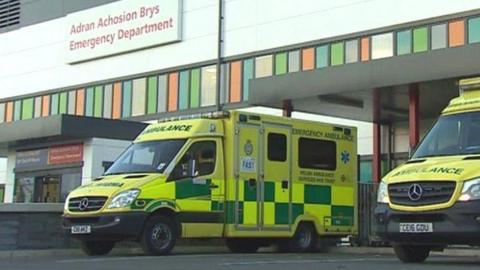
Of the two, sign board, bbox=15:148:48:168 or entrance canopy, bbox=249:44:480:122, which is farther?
sign board, bbox=15:148:48:168

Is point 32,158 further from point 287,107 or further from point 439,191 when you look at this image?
point 439,191

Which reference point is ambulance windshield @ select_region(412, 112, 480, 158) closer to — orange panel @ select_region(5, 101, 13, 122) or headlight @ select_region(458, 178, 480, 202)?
headlight @ select_region(458, 178, 480, 202)

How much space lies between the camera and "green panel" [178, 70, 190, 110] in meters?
34.6

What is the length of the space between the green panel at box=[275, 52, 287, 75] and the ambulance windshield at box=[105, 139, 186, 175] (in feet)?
50.2

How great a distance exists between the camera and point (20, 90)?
41.9 metres

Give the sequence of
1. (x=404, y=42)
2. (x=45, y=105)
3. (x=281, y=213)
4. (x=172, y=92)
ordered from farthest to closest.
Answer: (x=45, y=105) < (x=172, y=92) < (x=404, y=42) < (x=281, y=213)

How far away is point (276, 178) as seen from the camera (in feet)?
55.2

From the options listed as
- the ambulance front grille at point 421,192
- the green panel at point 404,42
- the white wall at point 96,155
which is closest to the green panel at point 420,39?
the green panel at point 404,42

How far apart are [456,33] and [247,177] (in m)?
12.0

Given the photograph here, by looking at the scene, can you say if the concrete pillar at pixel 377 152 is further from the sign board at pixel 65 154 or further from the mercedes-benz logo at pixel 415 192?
the mercedes-benz logo at pixel 415 192

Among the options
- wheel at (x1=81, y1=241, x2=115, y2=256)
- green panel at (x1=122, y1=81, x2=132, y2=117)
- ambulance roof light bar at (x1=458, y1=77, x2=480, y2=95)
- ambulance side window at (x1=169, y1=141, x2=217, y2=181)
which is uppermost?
green panel at (x1=122, y1=81, x2=132, y2=117)

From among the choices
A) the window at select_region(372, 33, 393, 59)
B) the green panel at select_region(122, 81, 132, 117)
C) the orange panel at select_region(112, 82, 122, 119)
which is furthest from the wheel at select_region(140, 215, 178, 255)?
the orange panel at select_region(112, 82, 122, 119)

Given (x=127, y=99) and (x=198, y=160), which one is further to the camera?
(x=127, y=99)

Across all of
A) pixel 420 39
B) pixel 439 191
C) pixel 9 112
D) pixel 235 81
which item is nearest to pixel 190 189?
pixel 439 191
